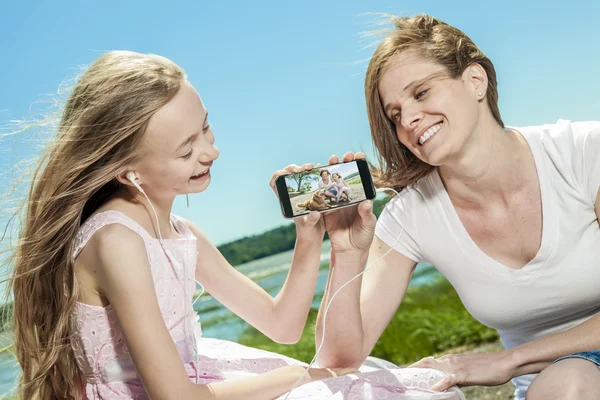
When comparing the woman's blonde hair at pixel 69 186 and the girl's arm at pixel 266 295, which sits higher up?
the woman's blonde hair at pixel 69 186

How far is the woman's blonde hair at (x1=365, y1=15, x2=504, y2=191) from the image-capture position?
221 cm

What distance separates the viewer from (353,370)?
209 centimetres

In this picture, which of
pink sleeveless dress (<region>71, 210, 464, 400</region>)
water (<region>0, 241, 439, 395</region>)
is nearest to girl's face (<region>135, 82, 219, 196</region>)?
pink sleeveless dress (<region>71, 210, 464, 400</region>)

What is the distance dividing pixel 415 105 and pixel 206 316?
16.1 ft

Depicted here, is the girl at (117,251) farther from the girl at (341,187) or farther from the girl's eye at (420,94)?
the girl's eye at (420,94)

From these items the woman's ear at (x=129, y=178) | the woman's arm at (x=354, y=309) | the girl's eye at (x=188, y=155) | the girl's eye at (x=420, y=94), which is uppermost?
the girl's eye at (x=420, y=94)

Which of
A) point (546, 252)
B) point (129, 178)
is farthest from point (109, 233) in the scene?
point (546, 252)

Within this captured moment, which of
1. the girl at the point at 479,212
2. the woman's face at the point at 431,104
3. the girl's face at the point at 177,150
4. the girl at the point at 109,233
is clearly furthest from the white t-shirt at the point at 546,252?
the girl's face at the point at 177,150

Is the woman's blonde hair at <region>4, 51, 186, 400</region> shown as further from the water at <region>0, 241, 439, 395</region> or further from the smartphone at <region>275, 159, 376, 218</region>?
the water at <region>0, 241, 439, 395</region>

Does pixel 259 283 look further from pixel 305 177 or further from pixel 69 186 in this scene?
pixel 69 186

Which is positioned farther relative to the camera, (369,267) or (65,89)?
(369,267)

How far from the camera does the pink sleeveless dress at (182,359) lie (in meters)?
1.83

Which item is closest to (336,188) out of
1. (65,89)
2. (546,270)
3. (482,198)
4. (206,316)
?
(482,198)

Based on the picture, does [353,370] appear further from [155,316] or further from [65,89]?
[65,89]
